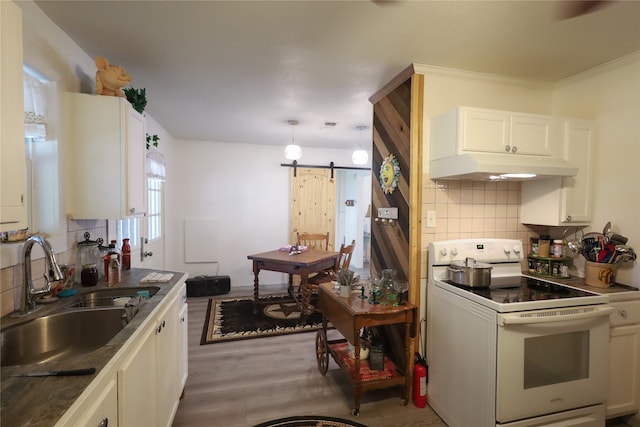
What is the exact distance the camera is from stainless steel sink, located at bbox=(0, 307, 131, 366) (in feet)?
4.15

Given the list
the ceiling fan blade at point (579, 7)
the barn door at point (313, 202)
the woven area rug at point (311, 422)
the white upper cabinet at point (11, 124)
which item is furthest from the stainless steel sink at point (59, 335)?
the barn door at point (313, 202)

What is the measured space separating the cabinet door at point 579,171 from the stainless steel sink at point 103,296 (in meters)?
2.88

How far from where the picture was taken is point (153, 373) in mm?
1498

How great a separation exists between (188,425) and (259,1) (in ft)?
8.26

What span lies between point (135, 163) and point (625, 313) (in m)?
3.35

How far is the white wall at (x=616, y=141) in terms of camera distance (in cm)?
202

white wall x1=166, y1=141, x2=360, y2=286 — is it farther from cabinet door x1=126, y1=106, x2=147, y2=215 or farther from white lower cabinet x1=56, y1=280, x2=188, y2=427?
white lower cabinet x1=56, y1=280, x2=188, y2=427

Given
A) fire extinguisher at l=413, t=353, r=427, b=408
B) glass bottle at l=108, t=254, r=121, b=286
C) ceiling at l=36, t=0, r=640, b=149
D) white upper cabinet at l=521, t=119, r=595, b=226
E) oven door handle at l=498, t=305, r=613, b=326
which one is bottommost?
fire extinguisher at l=413, t=353, r=427, b=408

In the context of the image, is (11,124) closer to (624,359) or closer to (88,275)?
(88,275)

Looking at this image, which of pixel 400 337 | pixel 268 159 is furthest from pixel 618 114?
pixel 268 159

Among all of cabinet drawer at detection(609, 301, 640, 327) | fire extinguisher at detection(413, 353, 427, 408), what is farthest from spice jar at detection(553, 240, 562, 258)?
fire extinguisher at detection(413, 353, 427, 408)

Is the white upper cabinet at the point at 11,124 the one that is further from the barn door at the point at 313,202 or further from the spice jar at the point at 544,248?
the barn door at the point at 313,202

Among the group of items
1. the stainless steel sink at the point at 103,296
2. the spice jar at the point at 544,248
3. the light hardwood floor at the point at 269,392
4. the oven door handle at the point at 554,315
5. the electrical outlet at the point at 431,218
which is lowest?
the light hardwood floor at the point at 269,392

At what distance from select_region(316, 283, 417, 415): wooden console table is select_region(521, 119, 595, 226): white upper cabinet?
4.27 ft
